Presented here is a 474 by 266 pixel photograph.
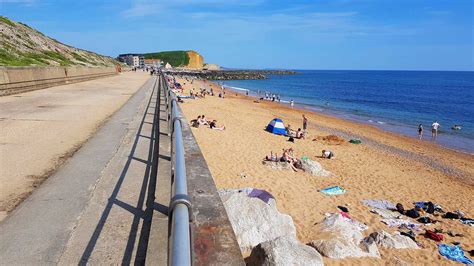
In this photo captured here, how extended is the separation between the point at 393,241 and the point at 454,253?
1.50 metres

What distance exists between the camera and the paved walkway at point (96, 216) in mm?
2816

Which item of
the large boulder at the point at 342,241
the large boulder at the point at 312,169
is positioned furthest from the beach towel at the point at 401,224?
the large boulder at the point at 312,169

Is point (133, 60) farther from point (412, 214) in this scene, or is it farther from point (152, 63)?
point (412, 214)

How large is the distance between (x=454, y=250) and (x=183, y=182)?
799 cm

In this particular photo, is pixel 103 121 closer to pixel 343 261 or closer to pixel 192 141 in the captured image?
pixel 192 141

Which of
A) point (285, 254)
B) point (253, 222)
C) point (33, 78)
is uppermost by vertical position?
point (33, 78)

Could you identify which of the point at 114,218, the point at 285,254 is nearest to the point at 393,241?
the point at 285,254

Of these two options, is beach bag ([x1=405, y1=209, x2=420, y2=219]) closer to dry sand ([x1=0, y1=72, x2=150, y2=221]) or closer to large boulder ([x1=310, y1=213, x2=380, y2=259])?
large boulder ([x1=310, y1=213, x2=380, y2=259])

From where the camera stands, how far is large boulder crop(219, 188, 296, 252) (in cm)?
577

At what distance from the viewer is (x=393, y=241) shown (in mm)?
7293

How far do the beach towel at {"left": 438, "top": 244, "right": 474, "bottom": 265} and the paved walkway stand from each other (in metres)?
6.37

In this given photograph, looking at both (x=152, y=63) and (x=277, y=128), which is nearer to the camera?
(x=277, y=128)

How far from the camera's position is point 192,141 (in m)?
4.08

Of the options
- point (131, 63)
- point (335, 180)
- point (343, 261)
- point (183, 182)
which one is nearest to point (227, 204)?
point (343, 261)
